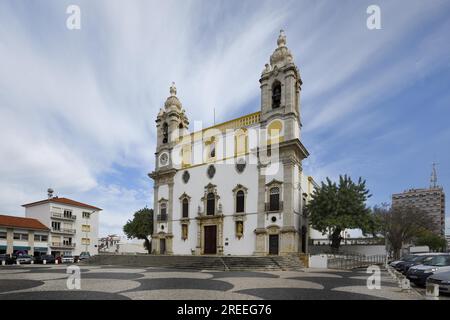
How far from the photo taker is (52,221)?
52875 mm

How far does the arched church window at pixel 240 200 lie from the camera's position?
1176 inches

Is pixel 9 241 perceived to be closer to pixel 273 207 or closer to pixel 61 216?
pixel 61 216

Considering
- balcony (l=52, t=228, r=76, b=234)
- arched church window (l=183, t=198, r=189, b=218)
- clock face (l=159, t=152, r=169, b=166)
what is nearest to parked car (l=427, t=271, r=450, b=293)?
arched church window (l=183, t=198, r=189, b=218)

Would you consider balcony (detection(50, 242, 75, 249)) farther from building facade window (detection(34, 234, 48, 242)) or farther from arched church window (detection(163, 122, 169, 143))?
arched church window (detection(163, 122, 169, 143))

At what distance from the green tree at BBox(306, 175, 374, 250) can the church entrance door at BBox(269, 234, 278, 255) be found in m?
3.40

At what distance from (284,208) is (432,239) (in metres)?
45.7

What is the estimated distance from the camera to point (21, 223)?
48.5 meters

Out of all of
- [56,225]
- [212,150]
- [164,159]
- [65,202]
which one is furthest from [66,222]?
[212,150]

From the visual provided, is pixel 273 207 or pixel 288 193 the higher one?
pixel 288 193

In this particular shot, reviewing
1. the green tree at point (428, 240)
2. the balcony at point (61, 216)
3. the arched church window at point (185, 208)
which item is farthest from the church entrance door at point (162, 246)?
the green tree at point (428, 240)

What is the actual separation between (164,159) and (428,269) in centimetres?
2908

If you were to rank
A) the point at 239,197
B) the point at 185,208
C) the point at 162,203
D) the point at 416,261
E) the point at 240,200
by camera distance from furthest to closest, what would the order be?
the point at 162,203
the point at 185,208
the point at 239,197
the point at 240,200
the point at 416,261

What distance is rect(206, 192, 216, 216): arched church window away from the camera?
3167 centimetres
